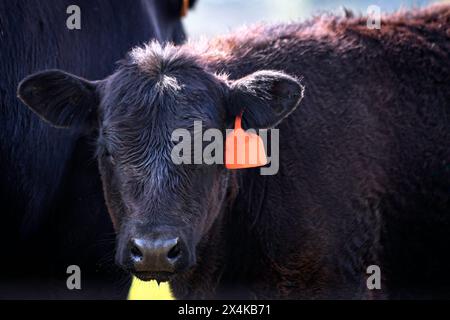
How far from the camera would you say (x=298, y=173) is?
5.47 metres

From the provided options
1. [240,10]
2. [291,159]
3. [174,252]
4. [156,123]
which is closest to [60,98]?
[156,123]

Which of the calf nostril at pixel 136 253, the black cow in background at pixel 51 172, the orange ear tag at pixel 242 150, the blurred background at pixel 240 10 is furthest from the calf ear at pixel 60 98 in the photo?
the blurred background at pixel 240 10

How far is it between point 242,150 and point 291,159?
588 millimetres

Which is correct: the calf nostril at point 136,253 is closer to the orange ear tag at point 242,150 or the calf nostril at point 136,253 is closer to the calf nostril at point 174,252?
the calf nostril at point 174,252

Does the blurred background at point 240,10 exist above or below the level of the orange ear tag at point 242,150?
above

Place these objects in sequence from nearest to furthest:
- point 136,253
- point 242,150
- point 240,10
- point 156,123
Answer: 1. point 136,253
2. point 156,123
3. point 242,150
4. point 240,10

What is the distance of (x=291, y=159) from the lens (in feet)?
18.0

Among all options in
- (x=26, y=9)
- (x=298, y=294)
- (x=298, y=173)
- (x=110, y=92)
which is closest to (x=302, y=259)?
(x=298, y=294)

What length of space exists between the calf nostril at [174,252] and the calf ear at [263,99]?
1077mm

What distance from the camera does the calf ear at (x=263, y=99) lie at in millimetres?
5055

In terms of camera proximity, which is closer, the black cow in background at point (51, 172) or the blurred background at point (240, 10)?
the black cow in background at point (51, 172)

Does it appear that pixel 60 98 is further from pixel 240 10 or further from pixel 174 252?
pixel 240 10

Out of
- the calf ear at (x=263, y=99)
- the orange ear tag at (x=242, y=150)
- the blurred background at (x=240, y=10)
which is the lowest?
the orange ear tag at (x=242, y=150)

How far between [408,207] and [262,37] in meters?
1.69
